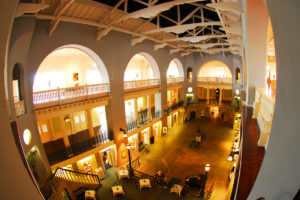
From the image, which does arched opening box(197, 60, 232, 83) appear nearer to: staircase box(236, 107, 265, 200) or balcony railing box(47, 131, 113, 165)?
balcony railing box(47, 131, 113, 165)

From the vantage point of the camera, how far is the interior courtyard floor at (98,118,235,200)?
12234mm

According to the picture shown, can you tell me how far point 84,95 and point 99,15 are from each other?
18.0ft

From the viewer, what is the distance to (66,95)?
10891 millimetres

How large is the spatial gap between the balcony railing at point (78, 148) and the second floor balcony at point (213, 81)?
1913 centimetres

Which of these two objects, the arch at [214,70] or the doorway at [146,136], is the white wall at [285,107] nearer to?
the doorway at [146,136]

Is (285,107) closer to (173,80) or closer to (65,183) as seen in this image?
(65,183)

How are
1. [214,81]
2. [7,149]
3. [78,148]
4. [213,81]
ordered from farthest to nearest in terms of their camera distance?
[213,81]
[214,81]
[78,148]
[7,149]

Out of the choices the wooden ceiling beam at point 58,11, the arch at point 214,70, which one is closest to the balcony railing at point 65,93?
the wooden ceiling beam at point 58,11

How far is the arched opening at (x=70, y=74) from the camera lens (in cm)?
1152

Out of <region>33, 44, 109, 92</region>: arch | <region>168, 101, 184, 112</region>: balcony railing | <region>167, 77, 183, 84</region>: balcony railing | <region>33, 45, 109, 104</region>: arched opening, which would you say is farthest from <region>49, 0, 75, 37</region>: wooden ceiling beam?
<region>168, 101, 184, 112</region>: balcony railing

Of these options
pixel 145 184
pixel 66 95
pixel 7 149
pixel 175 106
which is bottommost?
pixel 145 184

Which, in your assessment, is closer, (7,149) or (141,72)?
(7,149)

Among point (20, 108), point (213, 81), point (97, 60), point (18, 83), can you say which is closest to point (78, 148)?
point (20, 108)

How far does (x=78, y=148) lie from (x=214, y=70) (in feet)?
80.9
